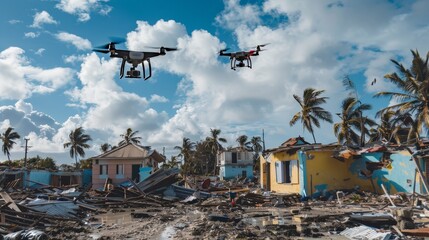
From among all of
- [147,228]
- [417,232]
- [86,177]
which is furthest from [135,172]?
[417,232]

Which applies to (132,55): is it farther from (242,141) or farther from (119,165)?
(242,141)

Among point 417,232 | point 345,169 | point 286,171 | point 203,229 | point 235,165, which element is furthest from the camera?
point 235,165

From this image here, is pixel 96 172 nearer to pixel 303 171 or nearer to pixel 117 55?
pixel 303 171

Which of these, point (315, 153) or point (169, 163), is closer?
point (315, 153)

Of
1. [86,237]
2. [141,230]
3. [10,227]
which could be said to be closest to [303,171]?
[141,230]

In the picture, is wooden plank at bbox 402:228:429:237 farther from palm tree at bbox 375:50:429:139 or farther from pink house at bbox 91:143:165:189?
pink house at bbox 91:143:165:189

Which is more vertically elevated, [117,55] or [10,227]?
[117,55]

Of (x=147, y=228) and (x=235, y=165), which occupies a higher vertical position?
(x=235, y=165)
